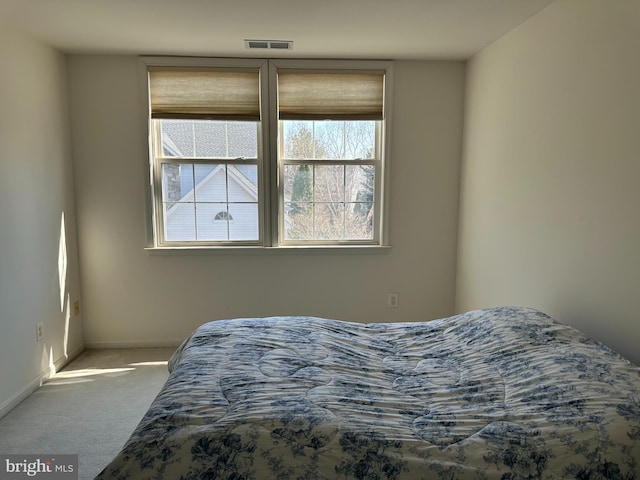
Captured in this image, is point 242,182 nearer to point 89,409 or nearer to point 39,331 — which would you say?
point 39,331

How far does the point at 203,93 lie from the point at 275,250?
4.26ft

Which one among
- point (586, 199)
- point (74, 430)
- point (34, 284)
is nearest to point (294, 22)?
point (586, 199)

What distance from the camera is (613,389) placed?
1404 mm

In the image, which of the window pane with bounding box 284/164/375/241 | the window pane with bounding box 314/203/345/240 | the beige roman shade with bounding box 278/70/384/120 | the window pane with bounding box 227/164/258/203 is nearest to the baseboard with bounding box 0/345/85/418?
the window pane with bounding box 227/164/258/203

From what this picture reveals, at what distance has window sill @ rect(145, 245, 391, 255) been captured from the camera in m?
3.48

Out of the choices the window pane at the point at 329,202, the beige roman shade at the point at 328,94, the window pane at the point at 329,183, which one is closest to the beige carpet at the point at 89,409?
the window pane at the point at 329,202

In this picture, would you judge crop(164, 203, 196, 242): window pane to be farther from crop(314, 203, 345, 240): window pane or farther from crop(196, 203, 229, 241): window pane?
crop(314, 203, 345, 240): window pane

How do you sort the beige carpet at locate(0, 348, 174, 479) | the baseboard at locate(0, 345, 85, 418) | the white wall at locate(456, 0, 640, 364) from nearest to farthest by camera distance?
the white wall at locate(456, 0, 640, 364)
the beige carpet at locate(0, 348, 174, 479)
the baseboard at locate(0, 345, 85, 418)

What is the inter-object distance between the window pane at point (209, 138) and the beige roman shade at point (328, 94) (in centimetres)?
32

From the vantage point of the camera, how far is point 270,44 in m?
3.03

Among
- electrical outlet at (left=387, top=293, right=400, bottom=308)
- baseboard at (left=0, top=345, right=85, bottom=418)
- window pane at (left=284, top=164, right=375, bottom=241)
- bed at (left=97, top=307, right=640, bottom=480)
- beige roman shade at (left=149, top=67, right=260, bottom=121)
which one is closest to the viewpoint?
bed at (left=97, top=307, right=640, bottom=480)

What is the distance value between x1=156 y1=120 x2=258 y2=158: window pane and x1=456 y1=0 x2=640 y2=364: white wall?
1.72 metres

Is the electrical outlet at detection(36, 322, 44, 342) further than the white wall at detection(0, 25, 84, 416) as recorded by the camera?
Yes

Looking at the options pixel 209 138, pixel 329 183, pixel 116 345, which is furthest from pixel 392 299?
pixel 116 345
